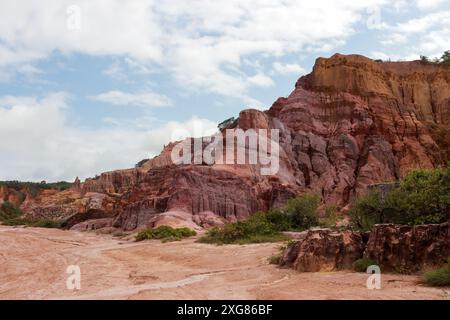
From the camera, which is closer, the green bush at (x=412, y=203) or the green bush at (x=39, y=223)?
the green bush at (x=412, y=203)

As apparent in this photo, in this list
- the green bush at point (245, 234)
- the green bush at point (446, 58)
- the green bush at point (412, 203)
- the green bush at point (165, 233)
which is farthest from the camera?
the green bush at point (446, 58)

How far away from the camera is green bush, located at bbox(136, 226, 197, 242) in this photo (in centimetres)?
2705

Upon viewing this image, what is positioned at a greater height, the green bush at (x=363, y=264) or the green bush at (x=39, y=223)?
the green bush at (x=363, y=264)

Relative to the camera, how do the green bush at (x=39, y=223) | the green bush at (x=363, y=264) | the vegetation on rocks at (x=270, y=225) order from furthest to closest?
1. the green bush at (x=39, y=223)
2. the vegetation on rocks at (x=270, y=225)
3. the green bush at (x=363, y=264)

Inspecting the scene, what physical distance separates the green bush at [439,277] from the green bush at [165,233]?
1765 cm

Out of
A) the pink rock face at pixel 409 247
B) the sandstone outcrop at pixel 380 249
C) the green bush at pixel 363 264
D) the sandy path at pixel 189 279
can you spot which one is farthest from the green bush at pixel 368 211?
the green bush at pixel 363 264

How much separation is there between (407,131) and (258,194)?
62.2ft

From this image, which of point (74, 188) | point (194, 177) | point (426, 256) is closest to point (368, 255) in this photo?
point (426, 256)

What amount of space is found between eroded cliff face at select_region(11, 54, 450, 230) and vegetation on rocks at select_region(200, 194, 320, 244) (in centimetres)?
679

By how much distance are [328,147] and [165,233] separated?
22.9 metres

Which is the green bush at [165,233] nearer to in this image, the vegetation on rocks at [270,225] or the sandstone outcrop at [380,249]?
the vegetation on rocks at [270,225]

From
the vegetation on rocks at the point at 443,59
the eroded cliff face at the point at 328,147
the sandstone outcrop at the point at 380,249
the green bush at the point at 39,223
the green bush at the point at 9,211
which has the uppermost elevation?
the vegetation on rocks at the point at 443,59

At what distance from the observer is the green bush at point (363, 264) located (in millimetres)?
12477

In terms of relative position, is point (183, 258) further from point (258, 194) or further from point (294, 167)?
point (294, 167)
